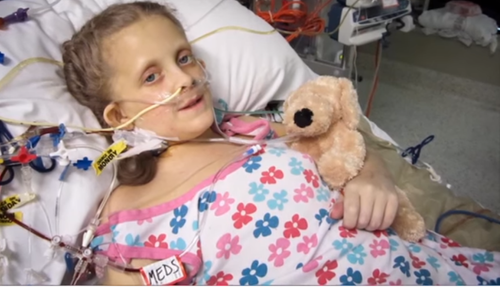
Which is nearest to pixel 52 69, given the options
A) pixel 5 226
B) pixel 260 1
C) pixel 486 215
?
pixel 5 226

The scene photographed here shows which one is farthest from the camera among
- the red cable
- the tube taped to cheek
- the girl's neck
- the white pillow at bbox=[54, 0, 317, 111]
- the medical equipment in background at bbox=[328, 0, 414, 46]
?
the red cable

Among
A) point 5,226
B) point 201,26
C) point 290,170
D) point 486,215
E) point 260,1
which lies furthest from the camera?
point 260,1

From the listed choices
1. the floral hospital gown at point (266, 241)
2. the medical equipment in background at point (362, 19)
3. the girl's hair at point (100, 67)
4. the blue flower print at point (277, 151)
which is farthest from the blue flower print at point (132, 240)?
the medical equipment in background at point (362, 19)

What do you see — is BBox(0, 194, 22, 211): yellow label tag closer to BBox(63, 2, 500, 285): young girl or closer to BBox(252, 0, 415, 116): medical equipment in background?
BBox(63, 2, 500, 285): young girl

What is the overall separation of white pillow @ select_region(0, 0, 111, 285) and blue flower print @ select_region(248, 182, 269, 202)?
1.06 feet

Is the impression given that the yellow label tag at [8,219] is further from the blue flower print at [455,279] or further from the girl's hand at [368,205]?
the blue flower print at [455,279]

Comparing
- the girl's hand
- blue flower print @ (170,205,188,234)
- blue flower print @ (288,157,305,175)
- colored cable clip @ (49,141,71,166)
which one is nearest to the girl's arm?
the girl's hand

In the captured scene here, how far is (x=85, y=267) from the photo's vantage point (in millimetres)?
901

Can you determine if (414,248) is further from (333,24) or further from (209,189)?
(333,24)

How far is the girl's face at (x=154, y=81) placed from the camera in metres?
0.96

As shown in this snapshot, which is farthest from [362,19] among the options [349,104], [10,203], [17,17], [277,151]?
[10,203]

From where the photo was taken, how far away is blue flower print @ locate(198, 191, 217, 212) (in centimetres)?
93

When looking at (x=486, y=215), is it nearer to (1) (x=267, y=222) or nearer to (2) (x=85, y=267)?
(1) (x=267, y=222)

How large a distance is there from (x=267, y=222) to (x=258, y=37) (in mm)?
681
